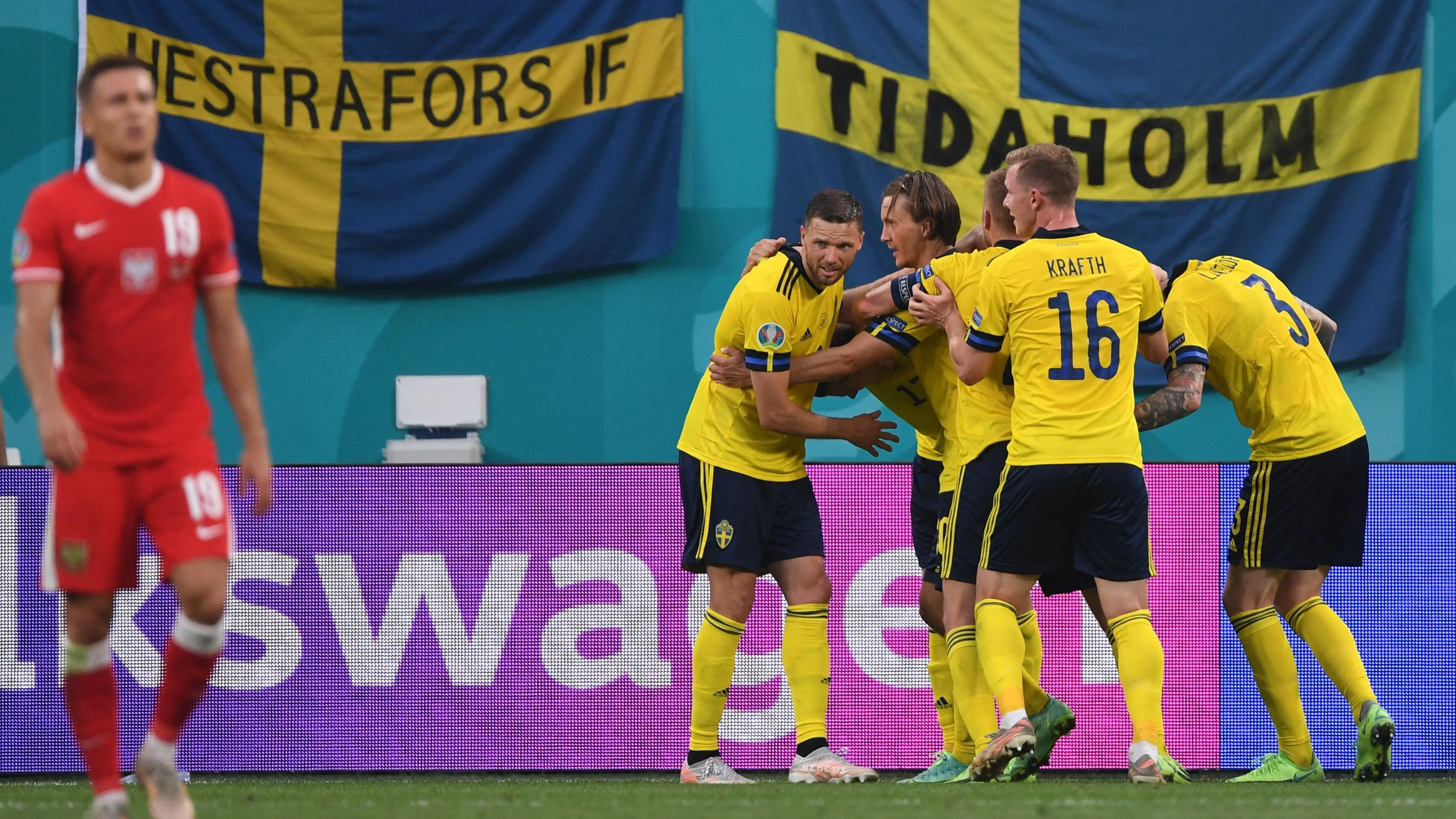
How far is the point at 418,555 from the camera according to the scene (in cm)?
603

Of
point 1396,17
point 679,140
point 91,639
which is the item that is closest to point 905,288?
point 91,639

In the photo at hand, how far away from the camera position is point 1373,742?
4.90 m

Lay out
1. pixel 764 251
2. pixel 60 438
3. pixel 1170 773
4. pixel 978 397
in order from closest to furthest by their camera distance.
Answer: pixel 60 438
pixel 1170 773
pixel 978 397
pixel 764 251

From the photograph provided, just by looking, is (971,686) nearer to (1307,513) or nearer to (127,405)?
(1307,513)

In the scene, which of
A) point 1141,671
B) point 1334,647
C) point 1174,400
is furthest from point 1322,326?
point 1141,671

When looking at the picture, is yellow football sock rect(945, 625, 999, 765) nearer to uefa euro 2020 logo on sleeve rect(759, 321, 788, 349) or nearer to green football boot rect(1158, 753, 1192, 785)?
green football boot rect(1158, 753, 1192, 785)

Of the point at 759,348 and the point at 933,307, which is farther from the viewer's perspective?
the point at 759,348

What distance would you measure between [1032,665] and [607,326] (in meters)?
4.62

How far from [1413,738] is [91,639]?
473 centimetres

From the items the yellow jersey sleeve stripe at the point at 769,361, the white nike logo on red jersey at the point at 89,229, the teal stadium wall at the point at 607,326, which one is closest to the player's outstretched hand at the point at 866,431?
the yellow jersey sleeve stripe at the point at 769,361

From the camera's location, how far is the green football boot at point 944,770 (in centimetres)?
516

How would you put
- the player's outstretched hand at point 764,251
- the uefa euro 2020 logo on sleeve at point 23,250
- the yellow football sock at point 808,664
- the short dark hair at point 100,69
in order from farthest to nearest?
the player's outstretched hand at point 764,251, the yellow football sock at point 808,664, the short dark hair at point 100,69, the uefa euro 2020 logo on sleeve at point 23,250

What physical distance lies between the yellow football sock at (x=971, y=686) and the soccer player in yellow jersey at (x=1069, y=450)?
0.92 ft

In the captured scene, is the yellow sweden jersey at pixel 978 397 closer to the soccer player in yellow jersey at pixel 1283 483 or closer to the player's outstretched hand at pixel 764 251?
the soccer player in yellow jersey at pixel 1283 483
